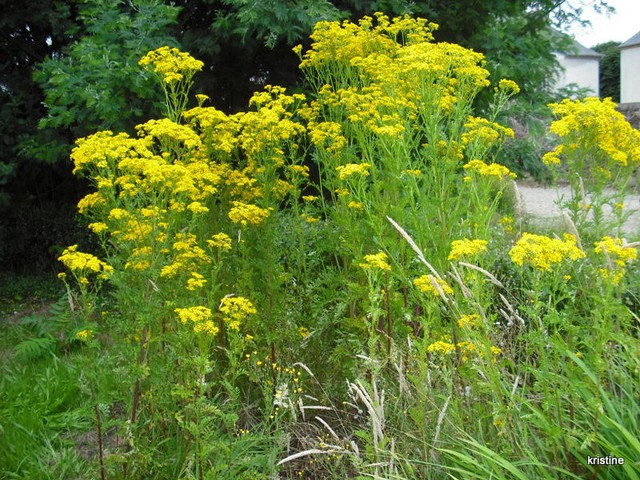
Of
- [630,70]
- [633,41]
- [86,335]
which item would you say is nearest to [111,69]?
[86,335]

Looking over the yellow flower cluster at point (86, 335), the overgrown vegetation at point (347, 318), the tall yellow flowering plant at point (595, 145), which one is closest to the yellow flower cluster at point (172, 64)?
the overgrown vegetation at point (347, 318)

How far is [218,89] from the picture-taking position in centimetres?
786

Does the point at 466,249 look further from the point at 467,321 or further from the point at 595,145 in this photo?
the point at 595,145

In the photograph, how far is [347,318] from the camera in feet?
12.2

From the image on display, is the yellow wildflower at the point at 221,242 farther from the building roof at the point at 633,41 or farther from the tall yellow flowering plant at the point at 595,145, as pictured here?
the building roof at the point at 633,41

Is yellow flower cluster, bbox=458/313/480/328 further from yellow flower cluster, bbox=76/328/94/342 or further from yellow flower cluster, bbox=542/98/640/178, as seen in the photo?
yellow flower cluster, bbox=76/328/94/342

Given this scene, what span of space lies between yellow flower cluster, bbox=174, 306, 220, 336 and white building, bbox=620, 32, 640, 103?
3644 cm

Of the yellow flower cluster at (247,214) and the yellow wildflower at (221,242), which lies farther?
the yellow flower cluster at (247,214)

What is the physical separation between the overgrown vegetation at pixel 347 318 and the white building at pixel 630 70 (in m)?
34.7

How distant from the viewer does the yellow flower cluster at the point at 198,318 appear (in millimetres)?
2770

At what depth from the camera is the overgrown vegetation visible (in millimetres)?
2664

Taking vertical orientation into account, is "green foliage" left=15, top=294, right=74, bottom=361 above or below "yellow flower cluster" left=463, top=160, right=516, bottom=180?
below

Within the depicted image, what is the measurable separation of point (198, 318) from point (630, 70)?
124ft

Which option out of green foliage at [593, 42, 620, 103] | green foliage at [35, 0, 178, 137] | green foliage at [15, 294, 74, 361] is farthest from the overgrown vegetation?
green foliage at [593, 42, 620, 103]
